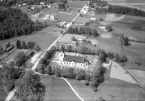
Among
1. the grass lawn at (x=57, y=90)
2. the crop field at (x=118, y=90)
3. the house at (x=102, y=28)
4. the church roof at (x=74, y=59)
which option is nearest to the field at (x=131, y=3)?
the house at (x=102, y=28)

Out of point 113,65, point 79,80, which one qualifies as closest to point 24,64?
point 79,80

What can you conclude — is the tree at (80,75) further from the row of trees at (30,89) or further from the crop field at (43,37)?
the crop field at (43,37)

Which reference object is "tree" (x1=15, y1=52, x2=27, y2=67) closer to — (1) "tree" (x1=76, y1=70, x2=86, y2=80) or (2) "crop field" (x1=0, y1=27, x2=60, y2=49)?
(2) "crop field" (x1=0, y1=27, x2=60, y2=49)

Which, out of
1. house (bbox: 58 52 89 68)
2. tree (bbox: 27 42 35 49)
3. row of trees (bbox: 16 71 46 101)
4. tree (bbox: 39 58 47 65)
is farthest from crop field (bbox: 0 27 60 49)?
row of trees (bbox: 16 71 46 101)

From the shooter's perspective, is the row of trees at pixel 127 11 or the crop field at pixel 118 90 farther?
the row of trees at pixel 127 11

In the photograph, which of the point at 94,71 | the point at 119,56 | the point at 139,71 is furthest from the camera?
the point at 119,56

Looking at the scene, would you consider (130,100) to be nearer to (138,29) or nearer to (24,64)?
(24,64)
